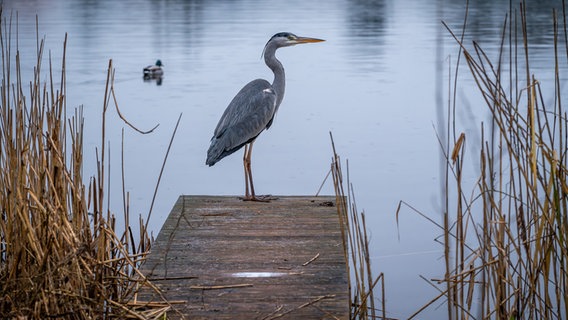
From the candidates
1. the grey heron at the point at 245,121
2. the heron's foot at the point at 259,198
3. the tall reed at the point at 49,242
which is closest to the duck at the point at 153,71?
the grey heron at the point at 245,121

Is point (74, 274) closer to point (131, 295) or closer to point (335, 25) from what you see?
point (131, 295)

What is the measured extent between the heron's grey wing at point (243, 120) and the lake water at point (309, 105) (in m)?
0.99

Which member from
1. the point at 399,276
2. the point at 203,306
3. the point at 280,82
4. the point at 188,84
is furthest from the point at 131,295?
the point at 188,84

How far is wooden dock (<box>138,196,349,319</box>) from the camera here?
3150 millimetres

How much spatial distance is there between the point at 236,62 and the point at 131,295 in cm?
1011

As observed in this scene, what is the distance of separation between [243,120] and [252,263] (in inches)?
67.9

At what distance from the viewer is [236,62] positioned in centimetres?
1312

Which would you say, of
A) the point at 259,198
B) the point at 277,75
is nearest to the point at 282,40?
the point at 277,75

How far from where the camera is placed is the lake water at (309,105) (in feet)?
20.1

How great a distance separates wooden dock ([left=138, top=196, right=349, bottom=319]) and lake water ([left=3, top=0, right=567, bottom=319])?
2.17 feet

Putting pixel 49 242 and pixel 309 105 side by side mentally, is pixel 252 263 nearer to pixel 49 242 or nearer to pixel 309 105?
pixel 49 242

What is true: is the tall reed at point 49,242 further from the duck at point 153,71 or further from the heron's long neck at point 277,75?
the duck at point 153,71

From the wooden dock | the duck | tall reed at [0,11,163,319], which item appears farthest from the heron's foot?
the duck

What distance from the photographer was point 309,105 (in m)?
9.93
